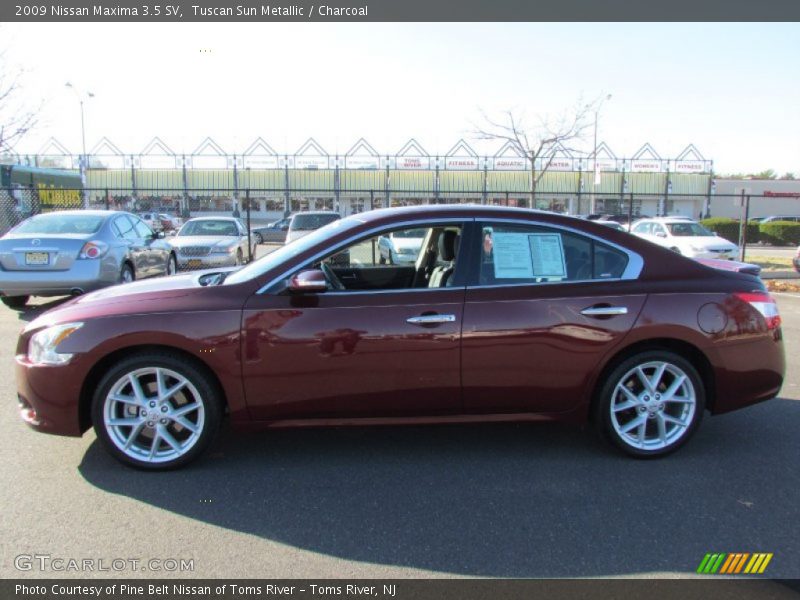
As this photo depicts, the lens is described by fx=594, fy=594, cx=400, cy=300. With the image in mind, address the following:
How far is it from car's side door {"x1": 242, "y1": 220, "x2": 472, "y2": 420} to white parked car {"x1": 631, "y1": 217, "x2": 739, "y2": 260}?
15288mm

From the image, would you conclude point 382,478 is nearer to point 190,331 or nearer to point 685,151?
point 190,331

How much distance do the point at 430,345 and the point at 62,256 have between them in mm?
7257

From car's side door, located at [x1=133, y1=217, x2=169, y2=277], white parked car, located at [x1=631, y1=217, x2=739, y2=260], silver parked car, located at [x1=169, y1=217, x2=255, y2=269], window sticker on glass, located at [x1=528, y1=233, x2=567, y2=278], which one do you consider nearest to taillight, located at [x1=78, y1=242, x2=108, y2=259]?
car's side door, located at [x1=133, y1=217, x2=169, y2=277]

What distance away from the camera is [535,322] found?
372 centimetres

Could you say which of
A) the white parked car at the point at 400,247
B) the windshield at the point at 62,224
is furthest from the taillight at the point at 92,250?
the white parked car at the point at 400,247

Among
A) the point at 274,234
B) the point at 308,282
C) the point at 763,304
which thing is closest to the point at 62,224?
the point at 308,282

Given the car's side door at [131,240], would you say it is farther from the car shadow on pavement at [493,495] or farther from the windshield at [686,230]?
the windshield at [686,230]

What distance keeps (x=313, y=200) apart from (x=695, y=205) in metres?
34.5

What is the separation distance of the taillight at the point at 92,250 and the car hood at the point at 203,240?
179 inches

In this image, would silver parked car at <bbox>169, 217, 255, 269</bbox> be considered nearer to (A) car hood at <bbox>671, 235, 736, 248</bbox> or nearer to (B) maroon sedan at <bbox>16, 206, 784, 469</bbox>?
(B) maroon sedan at <bbox>16, 206, 784, 469</bbox>

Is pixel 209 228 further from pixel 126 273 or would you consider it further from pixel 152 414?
pixel 152 414

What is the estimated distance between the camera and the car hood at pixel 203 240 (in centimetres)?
1360

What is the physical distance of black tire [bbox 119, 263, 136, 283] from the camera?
31.0ft

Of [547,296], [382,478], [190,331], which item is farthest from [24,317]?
[547,296]
